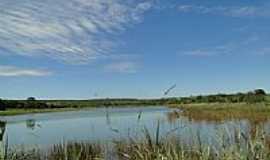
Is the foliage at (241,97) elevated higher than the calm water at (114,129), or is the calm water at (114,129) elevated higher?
the foliage at (241,97)

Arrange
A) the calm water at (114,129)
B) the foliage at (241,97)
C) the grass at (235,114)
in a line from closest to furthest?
1. the calm water at (114,129)
2. the grass at (235,114)
3. the foliage at (241,97)

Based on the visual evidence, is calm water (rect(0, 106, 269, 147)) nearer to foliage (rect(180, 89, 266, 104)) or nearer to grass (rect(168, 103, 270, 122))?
grass (rect(168, 103, 270, 122))

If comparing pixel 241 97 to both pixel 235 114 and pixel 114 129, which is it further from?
pixel 114 129

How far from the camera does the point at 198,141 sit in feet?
17.2

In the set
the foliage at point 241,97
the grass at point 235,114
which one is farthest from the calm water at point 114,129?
the foliage at point 241,97

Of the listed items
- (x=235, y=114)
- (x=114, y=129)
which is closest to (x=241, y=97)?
(x=235, y=114)

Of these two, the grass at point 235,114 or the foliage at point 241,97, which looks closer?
the grass at point 235,114

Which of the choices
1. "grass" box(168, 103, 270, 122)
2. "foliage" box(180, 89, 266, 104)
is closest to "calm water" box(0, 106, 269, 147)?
"grass" box(168, 103, 270, 122)

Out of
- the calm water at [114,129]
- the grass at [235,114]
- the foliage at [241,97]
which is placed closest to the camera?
the calm water at [114,129]

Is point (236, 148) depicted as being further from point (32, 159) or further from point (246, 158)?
point (32, 159)

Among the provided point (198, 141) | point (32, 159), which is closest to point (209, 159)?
point (198, 141)

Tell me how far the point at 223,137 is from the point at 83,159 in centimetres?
1067

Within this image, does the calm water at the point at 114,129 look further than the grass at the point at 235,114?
No

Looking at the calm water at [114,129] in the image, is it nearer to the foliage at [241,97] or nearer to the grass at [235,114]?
the grass at [235,114]
